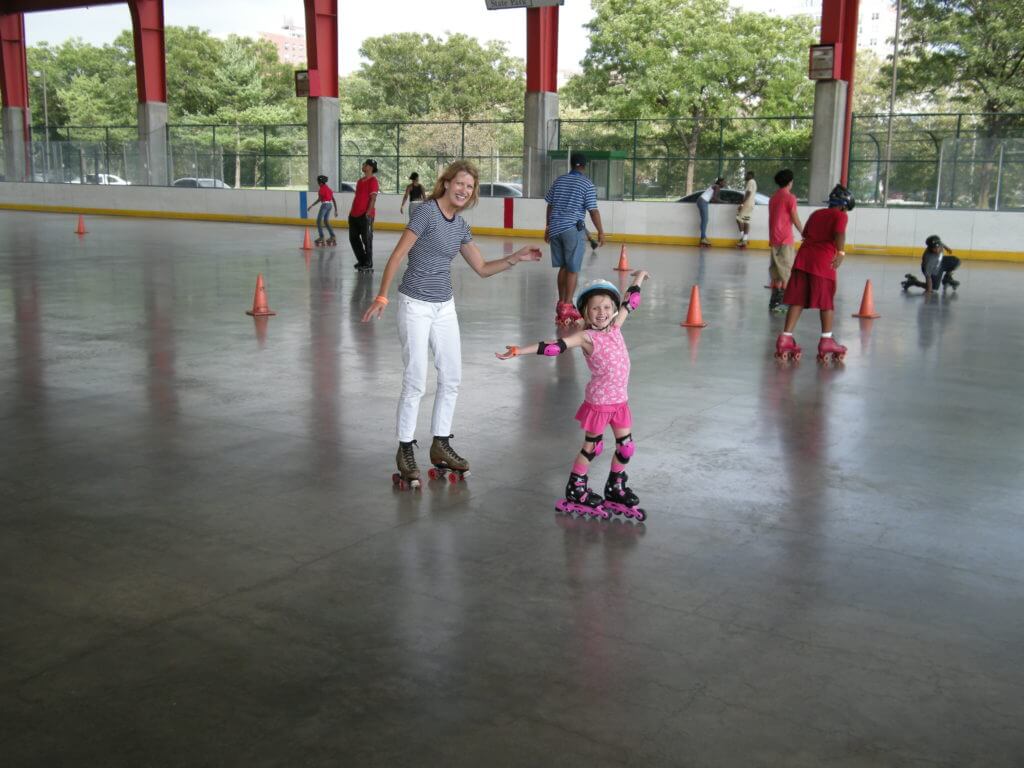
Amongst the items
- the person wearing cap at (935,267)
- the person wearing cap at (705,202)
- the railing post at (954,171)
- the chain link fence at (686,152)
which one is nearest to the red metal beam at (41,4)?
the chain link fence at (686,152)

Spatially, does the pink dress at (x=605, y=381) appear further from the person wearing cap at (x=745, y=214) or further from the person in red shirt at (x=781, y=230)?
the person wearing cap at (x=745, y=214)

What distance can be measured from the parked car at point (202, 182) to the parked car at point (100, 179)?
7.68 feet

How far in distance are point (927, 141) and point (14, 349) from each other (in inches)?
812

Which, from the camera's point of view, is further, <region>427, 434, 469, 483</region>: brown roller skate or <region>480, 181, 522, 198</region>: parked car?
<region>480, 181, 522, 198</region>: parked car

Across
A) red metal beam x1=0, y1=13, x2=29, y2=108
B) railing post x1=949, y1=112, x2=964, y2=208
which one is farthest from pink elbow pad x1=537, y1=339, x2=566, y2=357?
red metal beam x1=0, y1=13, x2=29, y2=108

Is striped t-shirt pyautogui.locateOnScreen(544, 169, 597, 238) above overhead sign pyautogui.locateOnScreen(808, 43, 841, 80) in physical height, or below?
below

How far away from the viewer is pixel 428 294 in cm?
573

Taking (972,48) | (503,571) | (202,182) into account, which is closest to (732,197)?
(972,48)

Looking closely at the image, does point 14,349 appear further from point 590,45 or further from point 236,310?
point 590,45

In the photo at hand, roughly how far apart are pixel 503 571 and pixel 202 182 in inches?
1341

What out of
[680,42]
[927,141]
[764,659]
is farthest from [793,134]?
[764,659]

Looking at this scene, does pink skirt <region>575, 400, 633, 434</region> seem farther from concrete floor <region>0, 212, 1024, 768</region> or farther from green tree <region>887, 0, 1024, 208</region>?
green tree <region>887, 0, 1024, 208</region>

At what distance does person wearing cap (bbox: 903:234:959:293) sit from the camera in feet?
50.4

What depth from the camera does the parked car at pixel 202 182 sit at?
35688 millimetres
